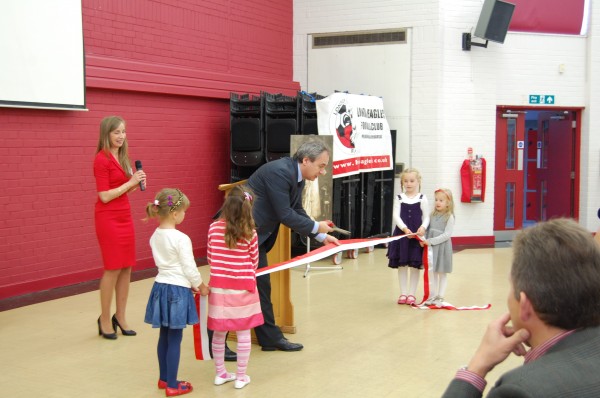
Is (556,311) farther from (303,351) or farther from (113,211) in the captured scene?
(113,211)

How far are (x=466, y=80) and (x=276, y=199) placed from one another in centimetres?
699

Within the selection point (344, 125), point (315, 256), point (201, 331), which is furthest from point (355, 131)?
point (201, 331)

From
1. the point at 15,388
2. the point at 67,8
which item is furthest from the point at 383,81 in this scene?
the point at 15,388

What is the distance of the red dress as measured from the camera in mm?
6211

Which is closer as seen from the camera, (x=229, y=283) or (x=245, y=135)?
(x=229, y=283)

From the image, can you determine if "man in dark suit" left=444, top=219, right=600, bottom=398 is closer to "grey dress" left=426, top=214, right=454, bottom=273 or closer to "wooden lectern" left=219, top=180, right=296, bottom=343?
"wooden lectern" left=219, top=180, right=296, bottom=343

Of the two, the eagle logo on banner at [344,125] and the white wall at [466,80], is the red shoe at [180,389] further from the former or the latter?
the white wall at [466,80]

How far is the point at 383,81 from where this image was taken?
12.1 metres

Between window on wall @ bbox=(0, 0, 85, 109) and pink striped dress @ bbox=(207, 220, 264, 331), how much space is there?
3594mm

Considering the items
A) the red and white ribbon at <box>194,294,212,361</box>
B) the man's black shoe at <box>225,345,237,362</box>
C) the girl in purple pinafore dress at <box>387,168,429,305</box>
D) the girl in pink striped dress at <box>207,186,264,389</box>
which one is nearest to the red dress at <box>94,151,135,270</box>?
the man's black shoe at <box>225,345,237,362</box>

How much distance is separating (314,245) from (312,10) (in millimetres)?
4281

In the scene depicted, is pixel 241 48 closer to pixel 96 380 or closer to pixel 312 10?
pixel 312 10

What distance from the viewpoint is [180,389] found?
499 centimetres

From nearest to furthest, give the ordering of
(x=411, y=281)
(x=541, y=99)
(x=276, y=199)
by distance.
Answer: (x=276, y=199) < (x=411, y=281) < (x=541, y=99)
